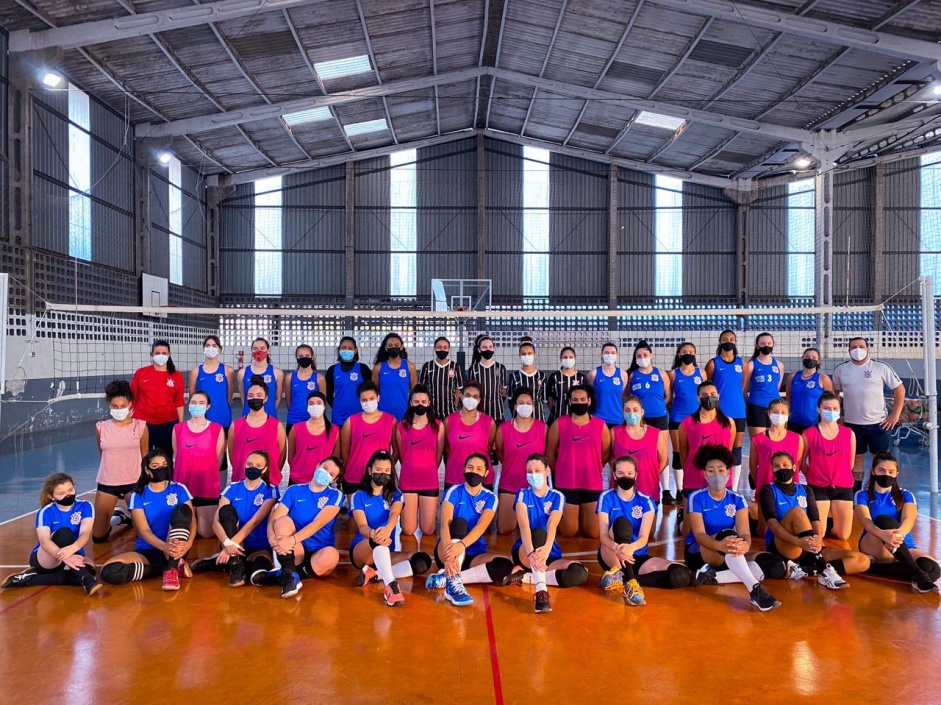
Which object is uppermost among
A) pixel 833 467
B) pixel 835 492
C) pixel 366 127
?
pixel 366 127

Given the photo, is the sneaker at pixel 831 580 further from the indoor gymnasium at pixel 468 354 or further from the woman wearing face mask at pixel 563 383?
the woman wearing face mask at pixel 563 383

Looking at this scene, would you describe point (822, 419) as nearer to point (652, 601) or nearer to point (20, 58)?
point (652, 601)

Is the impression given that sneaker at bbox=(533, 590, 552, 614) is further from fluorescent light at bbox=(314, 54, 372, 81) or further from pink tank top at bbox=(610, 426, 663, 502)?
fluorescent light at bbox=(314, 54, 372, 81)

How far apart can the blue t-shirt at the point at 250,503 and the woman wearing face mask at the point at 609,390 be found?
3384 millimetres

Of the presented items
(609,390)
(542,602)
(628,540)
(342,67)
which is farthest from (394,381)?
(342,67)

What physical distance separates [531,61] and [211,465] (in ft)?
53.6

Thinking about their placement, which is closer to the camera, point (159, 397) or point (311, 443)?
point (311, 443)

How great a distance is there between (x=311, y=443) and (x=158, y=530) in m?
1.41

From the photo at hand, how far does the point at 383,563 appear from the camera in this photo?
16.3 ft

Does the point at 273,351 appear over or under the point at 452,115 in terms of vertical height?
under

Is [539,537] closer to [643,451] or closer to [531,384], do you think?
[643,451]

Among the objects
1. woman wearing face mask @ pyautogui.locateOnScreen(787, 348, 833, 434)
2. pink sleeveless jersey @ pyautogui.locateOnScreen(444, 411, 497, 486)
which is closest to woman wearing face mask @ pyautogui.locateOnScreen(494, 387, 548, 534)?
pink sleeveless jersey @ pyautogui.locateOnScreen(444, 411, 497, 486)

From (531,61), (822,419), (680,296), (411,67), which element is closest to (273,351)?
(411,67)

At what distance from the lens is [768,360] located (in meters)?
7.48
